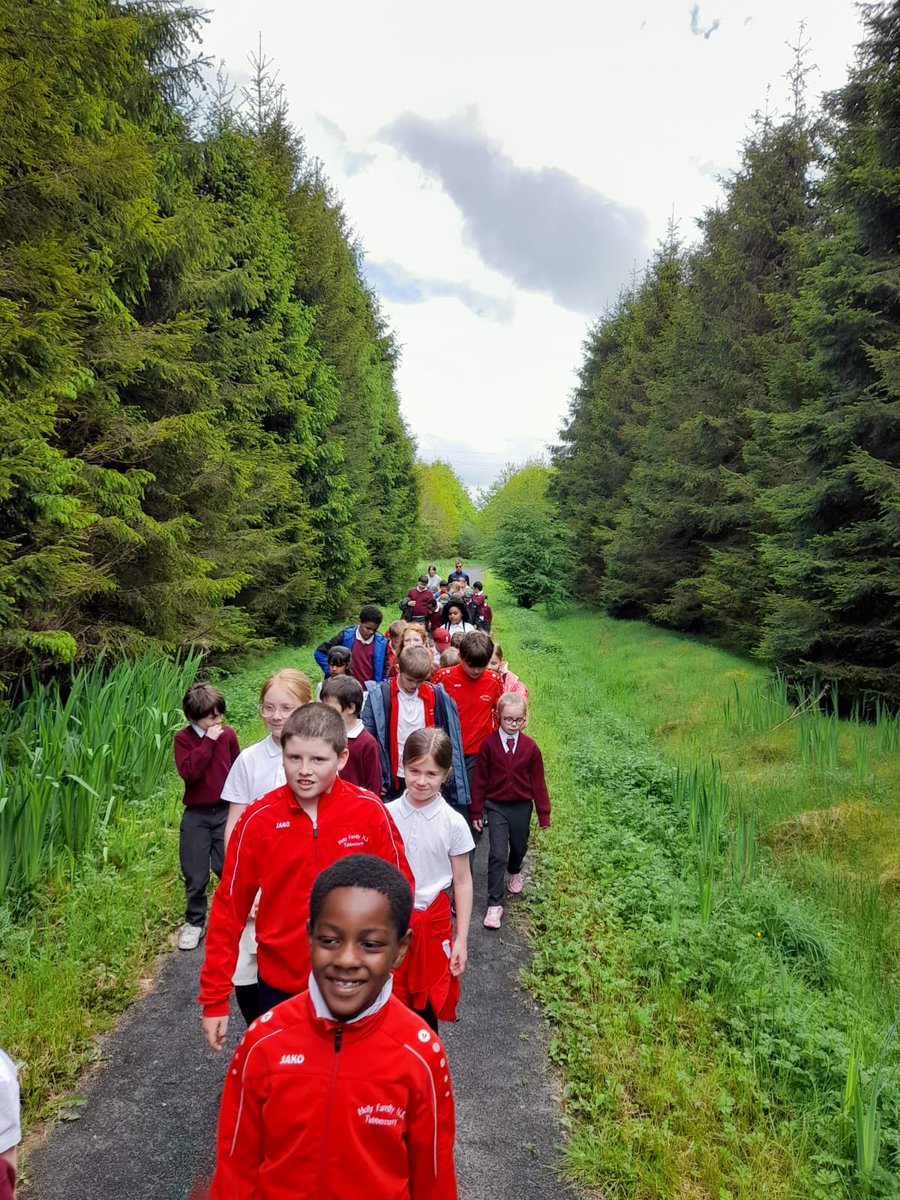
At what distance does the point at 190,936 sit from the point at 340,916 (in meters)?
3.61

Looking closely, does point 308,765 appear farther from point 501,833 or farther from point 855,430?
point 855,430

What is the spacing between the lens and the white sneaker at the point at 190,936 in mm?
4469

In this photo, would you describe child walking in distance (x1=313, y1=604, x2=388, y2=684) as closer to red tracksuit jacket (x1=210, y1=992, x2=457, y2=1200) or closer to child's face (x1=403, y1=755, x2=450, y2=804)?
child's face (x1=403, y1=755, x2=450, y2=804)

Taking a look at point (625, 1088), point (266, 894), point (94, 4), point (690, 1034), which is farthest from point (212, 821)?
point (94, 4)

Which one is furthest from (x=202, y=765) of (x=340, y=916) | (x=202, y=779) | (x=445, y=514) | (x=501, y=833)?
(x=445, y=514)

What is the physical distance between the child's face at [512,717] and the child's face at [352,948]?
10.7 feet

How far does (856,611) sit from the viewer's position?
9.14 m

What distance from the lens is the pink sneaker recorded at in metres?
4.88

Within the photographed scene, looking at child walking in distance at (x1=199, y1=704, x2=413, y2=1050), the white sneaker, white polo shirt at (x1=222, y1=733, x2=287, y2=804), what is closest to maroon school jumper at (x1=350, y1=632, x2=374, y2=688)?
the white sneaker

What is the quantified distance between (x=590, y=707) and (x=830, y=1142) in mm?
8956

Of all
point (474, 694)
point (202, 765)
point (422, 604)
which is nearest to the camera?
point (202, 765)

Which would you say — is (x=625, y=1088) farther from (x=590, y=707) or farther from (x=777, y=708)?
(x=590, y=707)

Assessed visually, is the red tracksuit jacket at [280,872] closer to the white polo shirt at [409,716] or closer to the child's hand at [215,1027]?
the child's hand at [215,1027]

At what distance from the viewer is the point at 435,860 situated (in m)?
3.03
